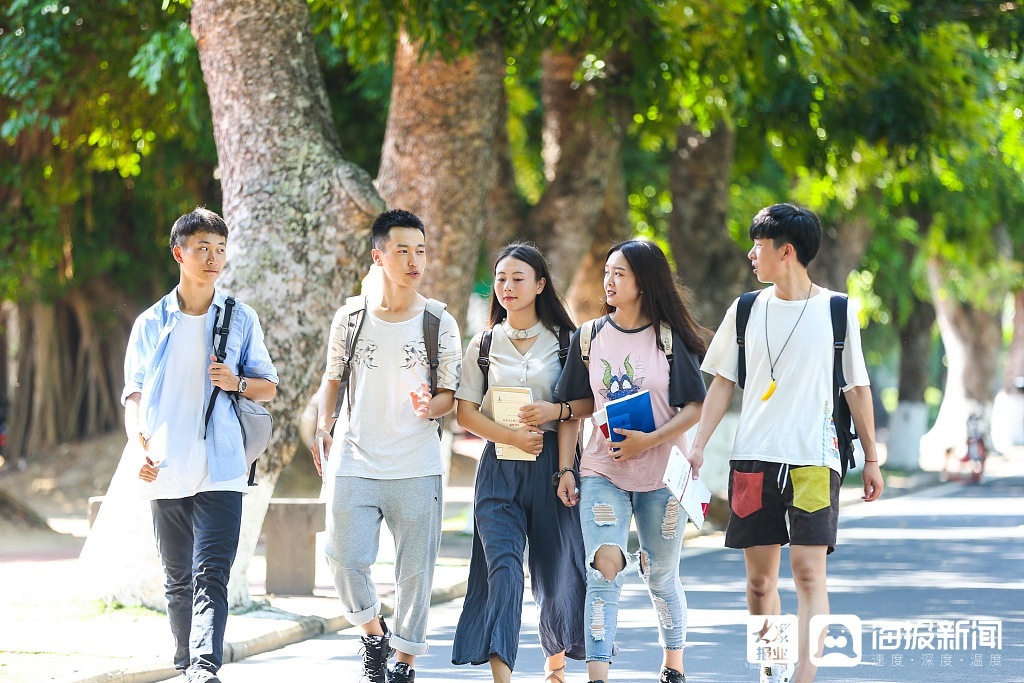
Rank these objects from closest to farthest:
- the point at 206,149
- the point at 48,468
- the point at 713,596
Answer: the point at 713,596
the point at 206,149
the point at 48,468

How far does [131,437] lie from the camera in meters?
6.28

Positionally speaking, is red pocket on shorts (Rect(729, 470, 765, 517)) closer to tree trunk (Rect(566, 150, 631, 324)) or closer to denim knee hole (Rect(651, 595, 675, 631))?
denim knee hole (Rect(651, 595, 675, 631))

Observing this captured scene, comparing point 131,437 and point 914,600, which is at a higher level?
point 131,437

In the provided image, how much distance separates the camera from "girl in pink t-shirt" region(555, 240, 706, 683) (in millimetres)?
6086

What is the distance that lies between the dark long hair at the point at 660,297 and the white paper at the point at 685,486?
483 millimetres

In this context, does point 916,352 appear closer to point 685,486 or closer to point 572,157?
point 572,157

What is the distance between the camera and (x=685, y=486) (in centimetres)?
604

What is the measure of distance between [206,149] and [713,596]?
1025 centimetres

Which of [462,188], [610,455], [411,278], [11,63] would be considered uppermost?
[11,63]

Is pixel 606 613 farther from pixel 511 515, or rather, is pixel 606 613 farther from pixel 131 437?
pixel 131 437

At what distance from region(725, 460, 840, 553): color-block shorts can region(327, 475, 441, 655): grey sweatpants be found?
1.31 m

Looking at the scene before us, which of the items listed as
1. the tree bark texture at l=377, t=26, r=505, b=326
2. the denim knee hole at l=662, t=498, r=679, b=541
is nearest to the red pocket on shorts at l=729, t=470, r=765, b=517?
the denim knee hole at l=662, t=498, r=679, b=541

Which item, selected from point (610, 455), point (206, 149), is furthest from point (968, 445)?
point (610, 455)

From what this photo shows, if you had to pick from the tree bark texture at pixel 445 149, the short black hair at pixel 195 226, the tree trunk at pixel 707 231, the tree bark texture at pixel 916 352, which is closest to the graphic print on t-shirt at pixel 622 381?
the short black hair at pixel 195 226
